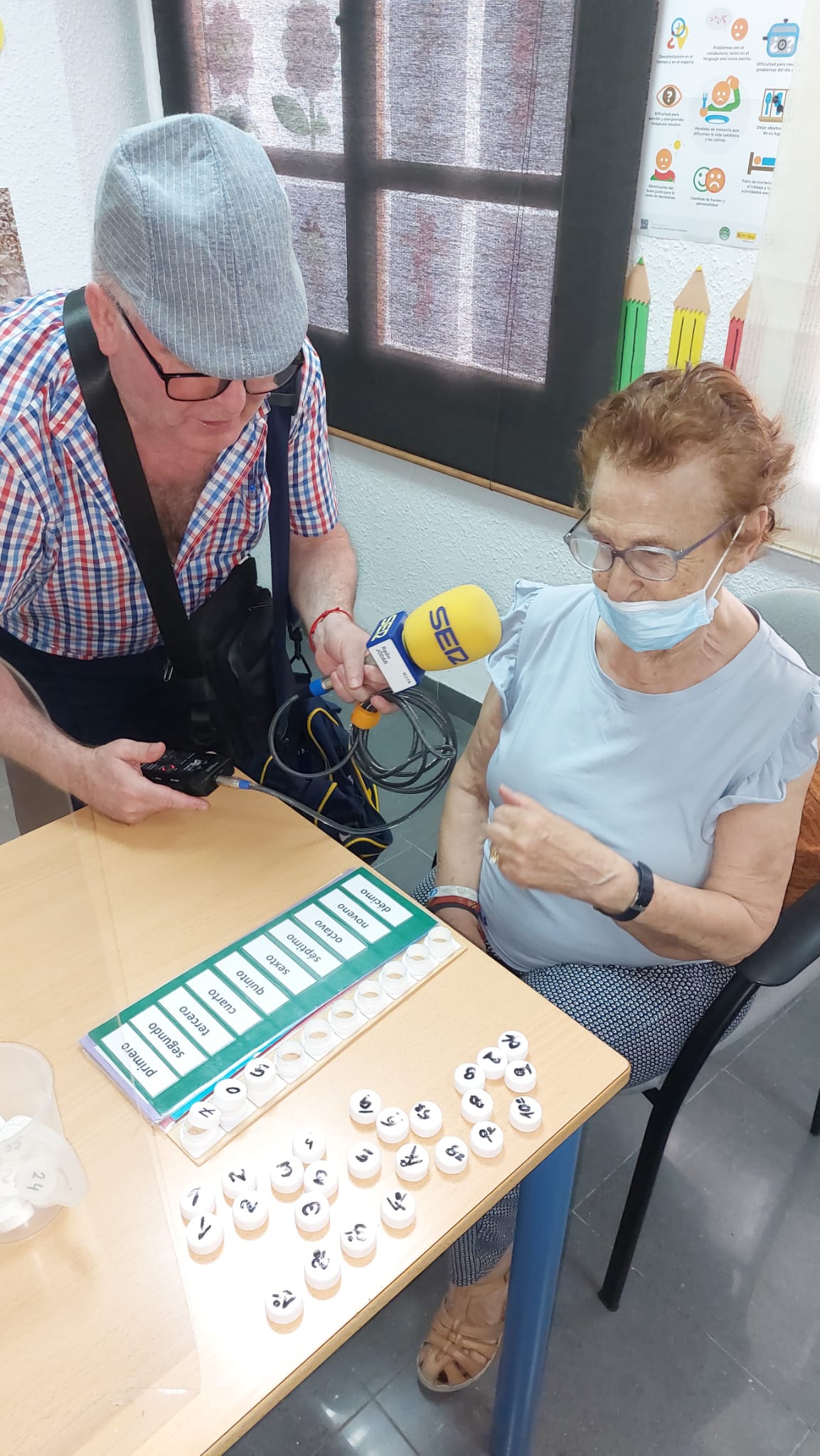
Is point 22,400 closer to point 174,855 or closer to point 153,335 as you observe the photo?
point 153,335

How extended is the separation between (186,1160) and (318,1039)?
0.16 meters

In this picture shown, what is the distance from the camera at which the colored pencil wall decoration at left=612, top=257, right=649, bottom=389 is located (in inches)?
73.6

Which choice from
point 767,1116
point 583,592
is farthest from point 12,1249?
point 767,1116

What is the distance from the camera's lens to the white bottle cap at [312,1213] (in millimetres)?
759

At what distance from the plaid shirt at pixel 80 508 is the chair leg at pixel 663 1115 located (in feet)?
2.99

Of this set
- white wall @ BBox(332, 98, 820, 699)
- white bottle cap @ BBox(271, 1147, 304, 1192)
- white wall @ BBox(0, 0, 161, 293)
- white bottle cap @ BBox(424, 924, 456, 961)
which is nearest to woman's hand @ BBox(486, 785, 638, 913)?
white bottle cap @ BBox(424, 924, 456, 961)

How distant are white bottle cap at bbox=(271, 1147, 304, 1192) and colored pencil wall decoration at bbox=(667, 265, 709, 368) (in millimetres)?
1573

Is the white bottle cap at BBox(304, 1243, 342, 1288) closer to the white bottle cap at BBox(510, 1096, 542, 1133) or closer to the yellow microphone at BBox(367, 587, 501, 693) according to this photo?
the white bottle cap at BBox(510, 1096, 542, 1133)

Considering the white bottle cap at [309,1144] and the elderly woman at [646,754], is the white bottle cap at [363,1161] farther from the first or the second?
the elderly woman at [646,754]

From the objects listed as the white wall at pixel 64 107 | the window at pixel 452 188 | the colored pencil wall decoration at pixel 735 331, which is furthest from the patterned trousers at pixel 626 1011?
the white wall at pixel 64 107

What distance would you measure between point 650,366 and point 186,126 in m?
1.22

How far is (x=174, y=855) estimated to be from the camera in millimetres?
1141

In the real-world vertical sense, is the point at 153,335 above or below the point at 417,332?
above

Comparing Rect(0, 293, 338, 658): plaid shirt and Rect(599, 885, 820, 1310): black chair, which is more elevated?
Rect(0, 293, 338, 658): plaid shirt
